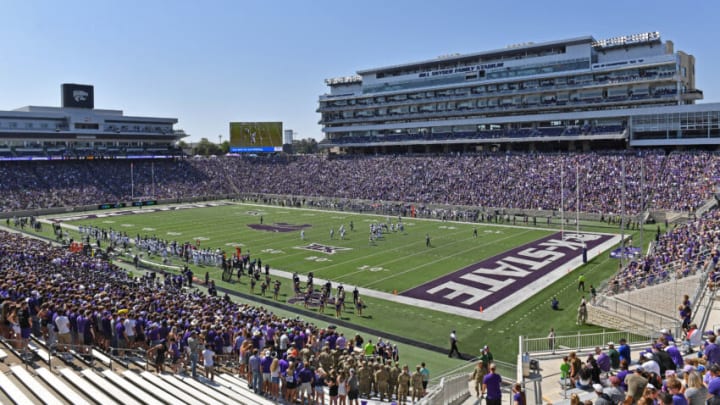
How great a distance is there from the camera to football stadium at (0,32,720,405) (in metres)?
12.1

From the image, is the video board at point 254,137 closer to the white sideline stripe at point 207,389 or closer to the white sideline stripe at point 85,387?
the white sideline stripe at point 207,389

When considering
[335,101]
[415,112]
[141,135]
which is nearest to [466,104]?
[415,112]

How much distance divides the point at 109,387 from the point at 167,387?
1.08 metres

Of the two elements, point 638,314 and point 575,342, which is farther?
point 638,314

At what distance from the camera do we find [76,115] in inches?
3019

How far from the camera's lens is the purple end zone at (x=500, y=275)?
24.5 m

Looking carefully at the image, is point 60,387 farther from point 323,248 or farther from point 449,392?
point 323,248

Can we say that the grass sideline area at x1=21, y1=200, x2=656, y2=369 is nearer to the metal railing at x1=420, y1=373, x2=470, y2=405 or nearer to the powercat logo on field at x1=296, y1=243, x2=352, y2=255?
the powercat logo on field at x1=296, y1=243, x2=352, y2=255

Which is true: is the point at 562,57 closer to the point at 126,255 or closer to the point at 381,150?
the point at 381,150

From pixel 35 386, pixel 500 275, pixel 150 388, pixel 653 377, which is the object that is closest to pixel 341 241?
pixel 500 275

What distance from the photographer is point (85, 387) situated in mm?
10445

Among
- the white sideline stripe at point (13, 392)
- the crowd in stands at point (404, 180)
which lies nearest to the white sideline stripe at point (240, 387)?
the white sideline stripe at point (13, 392)

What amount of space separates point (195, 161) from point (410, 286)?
66.4 m

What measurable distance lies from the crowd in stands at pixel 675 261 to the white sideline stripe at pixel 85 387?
18.3 m
